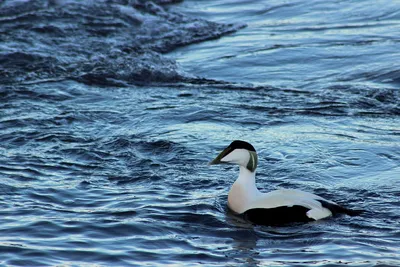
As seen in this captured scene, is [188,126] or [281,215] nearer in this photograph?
[281,215]

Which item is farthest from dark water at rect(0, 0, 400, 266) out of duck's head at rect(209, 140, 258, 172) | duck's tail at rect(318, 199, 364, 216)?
duck's head at rect(209, 140, 258, 172)

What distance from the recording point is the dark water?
7457 mm

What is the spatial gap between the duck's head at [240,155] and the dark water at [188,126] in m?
0.47

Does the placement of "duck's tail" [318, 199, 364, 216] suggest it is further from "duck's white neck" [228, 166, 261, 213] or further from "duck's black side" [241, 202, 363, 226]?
"duck's white neck" [228, 166, 261, 213]

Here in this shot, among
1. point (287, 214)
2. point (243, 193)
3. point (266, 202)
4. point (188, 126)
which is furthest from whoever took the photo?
point (188, 126)

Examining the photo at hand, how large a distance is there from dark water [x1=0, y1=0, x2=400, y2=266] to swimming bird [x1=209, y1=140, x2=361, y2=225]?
0.09 metres

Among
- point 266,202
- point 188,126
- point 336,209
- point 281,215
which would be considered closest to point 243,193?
point 266,202

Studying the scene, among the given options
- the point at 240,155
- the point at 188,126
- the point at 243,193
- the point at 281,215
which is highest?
the point at 240,155

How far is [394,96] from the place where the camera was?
12461mm

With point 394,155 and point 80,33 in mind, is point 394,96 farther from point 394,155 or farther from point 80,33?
point 80,33

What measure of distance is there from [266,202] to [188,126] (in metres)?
3.38

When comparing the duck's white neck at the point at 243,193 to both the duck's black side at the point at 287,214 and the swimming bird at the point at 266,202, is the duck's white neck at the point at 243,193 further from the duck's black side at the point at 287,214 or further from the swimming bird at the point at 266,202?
the duck's black side at the point at 287,214

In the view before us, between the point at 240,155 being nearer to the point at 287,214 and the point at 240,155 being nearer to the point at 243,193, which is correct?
the point at 243,193

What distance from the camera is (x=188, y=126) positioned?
440 inches
